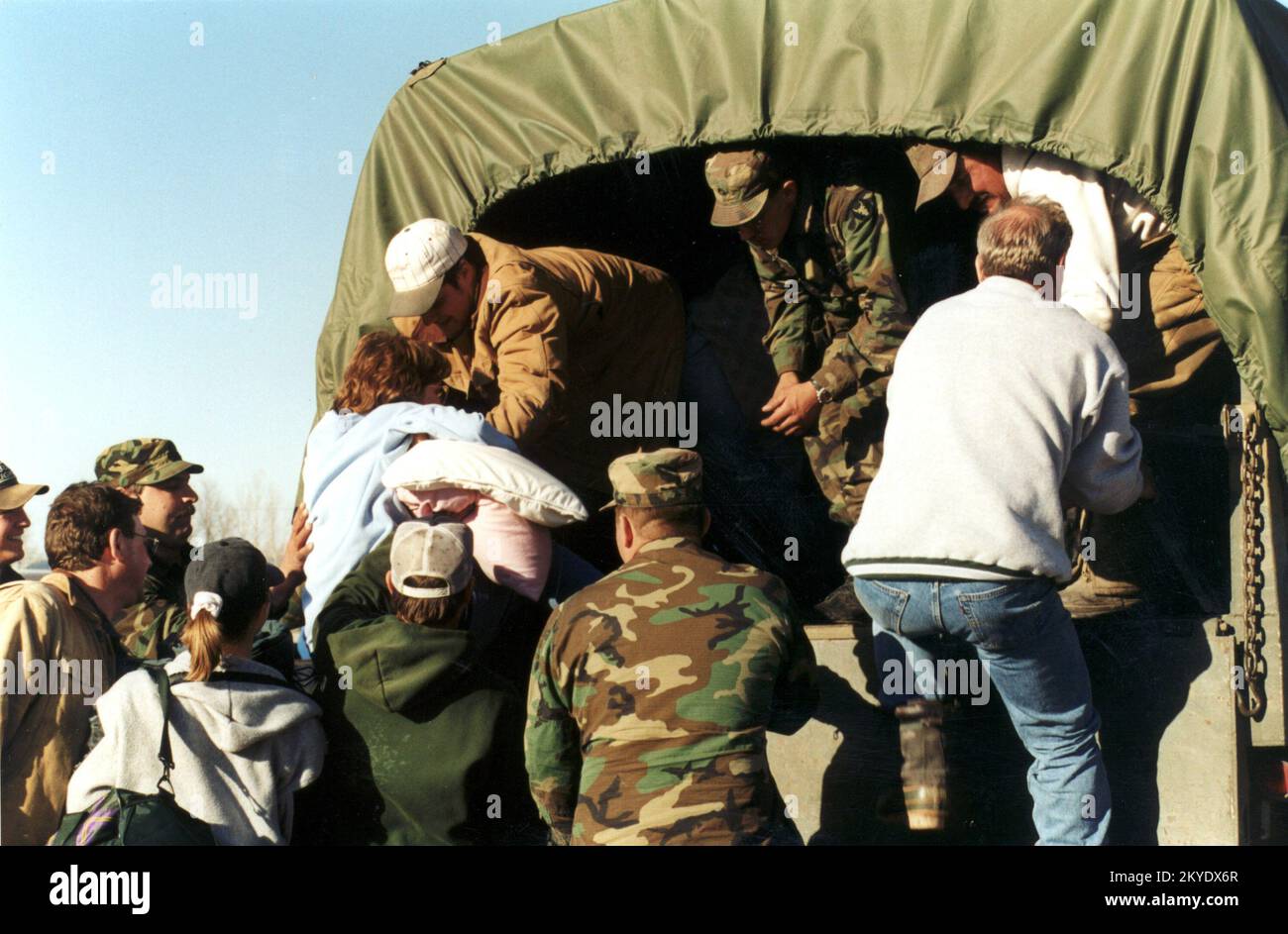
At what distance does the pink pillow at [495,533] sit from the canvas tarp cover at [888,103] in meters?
1.27

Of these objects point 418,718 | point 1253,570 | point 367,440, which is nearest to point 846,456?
point 1253,570

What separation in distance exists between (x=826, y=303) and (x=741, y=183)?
0.51m

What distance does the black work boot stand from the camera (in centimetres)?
496

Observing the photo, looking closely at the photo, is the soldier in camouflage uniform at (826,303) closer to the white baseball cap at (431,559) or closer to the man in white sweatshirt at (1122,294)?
the man in white sweatshirt at (1122,294)

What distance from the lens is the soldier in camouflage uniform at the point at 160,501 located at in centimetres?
607

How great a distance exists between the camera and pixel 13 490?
6.74 m

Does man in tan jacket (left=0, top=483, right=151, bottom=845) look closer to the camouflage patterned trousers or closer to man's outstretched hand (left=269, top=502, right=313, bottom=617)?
man's outstretched hand (left=269, top=502, right=313, bottom=617)

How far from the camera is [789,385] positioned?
6098mm

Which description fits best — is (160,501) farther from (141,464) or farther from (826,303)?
(826,303)

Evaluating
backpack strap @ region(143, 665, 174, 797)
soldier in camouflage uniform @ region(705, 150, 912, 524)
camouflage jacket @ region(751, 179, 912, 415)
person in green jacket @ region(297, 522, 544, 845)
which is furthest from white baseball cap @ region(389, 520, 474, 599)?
camouflage jacket @ region(751, 179, 912, 415)

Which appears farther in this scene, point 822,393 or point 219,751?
point 822,393

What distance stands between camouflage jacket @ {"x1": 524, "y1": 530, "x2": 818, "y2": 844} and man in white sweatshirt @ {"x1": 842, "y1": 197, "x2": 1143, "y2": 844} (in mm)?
384

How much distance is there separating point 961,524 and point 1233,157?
1.34m
